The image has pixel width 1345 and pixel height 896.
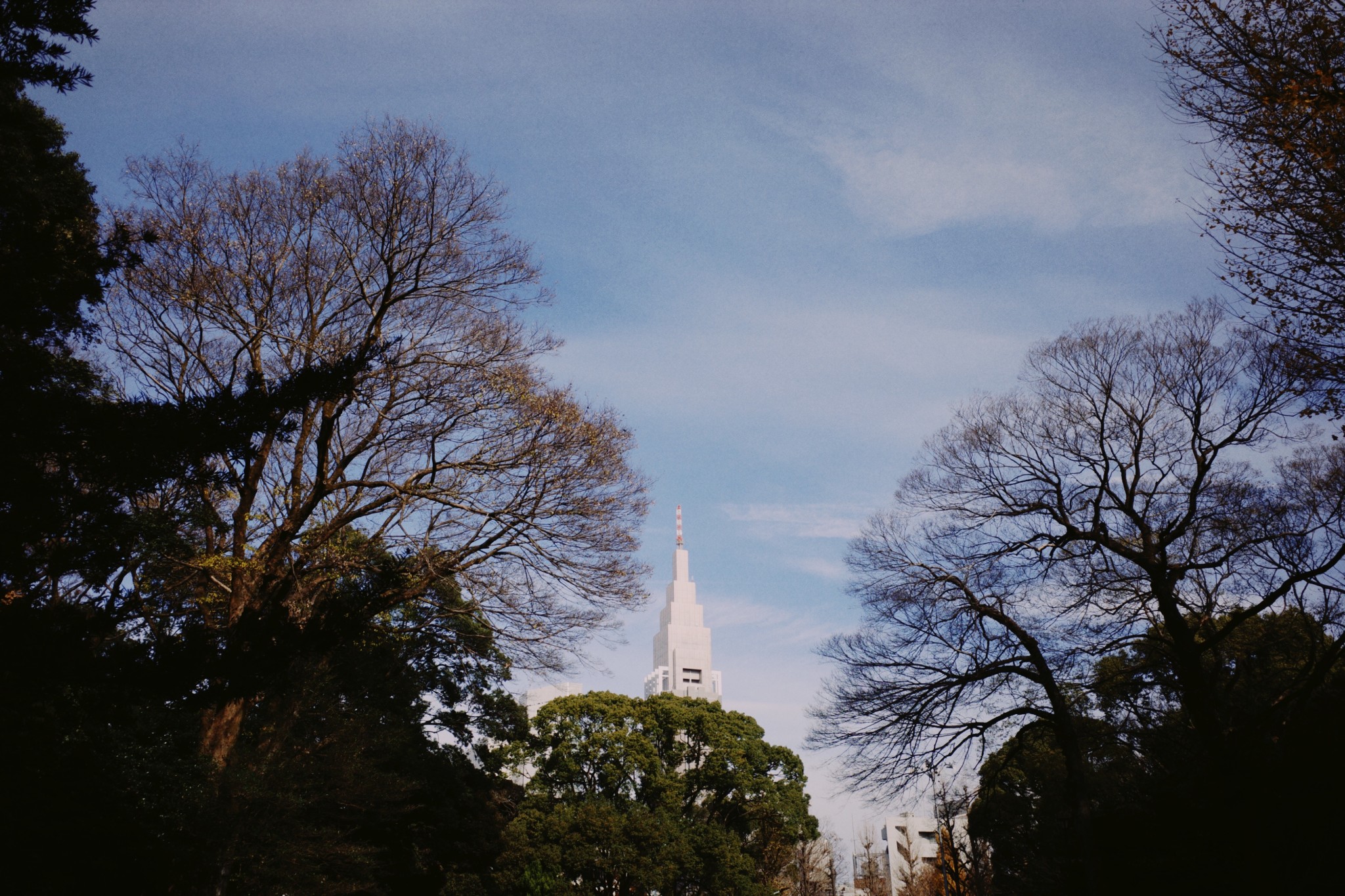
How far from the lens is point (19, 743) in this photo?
9.14 m

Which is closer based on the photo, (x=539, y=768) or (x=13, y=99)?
(x=13, y=99)

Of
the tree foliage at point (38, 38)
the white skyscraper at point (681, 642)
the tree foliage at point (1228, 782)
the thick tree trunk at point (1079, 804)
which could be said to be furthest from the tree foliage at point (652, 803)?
the white skyscraper at point (681, 642)

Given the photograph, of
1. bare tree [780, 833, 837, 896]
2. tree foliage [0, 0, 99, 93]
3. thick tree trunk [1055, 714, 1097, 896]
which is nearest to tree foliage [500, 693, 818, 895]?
bare tree [780, 833, 837, 896]

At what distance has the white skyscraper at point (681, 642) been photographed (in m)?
81.4

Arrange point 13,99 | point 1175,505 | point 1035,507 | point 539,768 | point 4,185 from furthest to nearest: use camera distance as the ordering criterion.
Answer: point 539,768 < point 1035,507 < point 1175,505 < point 13,99 < point 4,185

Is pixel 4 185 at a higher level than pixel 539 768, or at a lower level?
higher

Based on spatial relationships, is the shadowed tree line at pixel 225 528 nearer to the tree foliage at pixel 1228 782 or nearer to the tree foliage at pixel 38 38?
the tree foliage at pixel 38 38

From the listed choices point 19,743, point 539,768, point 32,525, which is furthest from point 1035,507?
point 539,768

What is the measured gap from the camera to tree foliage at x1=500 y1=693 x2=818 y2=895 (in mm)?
22000

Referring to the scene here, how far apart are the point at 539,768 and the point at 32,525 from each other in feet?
70.7

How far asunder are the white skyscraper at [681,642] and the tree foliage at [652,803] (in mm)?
53970

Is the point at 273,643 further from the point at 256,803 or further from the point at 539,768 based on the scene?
the point at 539,768

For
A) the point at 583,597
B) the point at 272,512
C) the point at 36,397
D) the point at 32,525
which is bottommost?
the point at 32,525

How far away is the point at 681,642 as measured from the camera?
272ft
